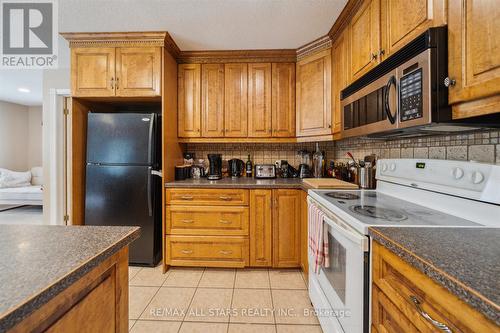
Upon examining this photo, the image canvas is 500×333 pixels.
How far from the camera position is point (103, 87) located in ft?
7.44

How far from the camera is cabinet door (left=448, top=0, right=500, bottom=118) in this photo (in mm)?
761

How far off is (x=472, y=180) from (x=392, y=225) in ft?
1.47

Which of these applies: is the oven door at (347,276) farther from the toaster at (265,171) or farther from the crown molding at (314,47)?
the crown molding at (314,47)

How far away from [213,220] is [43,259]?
1654mm

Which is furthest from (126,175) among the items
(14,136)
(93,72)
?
(14,136)

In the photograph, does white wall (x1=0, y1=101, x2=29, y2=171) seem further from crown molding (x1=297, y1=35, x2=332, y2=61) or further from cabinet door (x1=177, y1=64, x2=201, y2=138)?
crown molding (x1=297, y1=35, x2=332, y2=61)

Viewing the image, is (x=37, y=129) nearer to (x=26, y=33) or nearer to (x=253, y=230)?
(x=26, y=33)

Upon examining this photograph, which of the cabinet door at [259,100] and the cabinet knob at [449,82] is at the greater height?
the cabinet door at [259,100]

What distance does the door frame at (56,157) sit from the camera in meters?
2.92

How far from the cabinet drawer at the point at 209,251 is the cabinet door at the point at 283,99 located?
4.16 ft

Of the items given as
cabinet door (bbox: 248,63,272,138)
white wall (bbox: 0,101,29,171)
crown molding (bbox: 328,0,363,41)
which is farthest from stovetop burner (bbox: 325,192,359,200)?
white wall (bbox: 0,101,29,171)

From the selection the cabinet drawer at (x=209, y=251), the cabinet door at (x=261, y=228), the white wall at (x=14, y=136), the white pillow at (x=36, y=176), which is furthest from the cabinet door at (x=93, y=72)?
the white wall at (x=14, y=136)

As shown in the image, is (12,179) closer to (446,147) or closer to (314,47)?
(314,47)

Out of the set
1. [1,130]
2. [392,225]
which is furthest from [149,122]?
[1,130]
